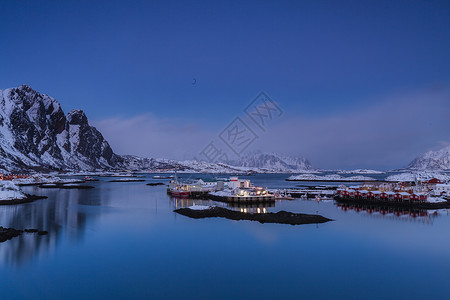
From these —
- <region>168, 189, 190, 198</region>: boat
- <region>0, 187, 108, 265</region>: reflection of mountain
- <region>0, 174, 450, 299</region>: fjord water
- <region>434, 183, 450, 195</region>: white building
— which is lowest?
<region>0, 174, 450, 299</region>: fjord water

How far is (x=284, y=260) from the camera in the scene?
24.3m

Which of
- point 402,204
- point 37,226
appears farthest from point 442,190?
point 37,226

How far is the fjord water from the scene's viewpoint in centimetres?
1842

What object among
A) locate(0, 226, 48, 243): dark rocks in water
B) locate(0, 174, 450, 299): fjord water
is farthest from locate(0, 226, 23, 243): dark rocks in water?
locate(0, 174, 450, 299): fjord water

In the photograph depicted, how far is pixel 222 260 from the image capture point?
24.4m

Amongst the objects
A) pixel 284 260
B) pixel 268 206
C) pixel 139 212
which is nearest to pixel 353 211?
pixel 268 206

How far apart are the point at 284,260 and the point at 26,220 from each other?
31.1 m

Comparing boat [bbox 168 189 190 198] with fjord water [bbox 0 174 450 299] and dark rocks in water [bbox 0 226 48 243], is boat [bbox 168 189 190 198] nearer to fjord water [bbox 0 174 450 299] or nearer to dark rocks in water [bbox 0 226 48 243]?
fjord water [bbox 0 174 450 299]

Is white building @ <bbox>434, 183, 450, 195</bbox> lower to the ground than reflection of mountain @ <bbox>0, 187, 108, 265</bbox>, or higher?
higher

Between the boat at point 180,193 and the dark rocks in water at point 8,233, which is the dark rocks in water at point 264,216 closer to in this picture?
the dark rocks in water at point 8,233

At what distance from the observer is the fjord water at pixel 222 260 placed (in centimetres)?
1842

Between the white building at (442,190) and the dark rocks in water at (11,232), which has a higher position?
the white building at (442,190)

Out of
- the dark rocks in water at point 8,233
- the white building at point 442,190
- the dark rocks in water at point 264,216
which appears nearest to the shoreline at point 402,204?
the white building at point 442,190

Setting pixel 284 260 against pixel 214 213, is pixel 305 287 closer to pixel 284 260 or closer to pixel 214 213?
pixel 284 260
